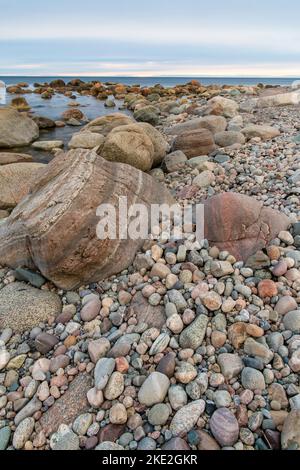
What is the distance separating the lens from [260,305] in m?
2.48

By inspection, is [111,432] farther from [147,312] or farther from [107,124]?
[107,124]

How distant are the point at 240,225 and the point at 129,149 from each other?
2.94 m

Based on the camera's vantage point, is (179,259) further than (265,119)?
No

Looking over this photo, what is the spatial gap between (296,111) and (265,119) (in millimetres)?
1511

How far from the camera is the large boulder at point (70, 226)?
277cm

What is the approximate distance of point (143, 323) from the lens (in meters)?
2.47

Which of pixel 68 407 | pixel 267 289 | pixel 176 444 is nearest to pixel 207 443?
pixel 176 444

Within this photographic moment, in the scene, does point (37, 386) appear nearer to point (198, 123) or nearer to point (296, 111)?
point (198, 123)

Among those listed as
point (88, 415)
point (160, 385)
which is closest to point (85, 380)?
point (88, 415)

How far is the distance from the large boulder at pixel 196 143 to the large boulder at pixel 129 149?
116 cm

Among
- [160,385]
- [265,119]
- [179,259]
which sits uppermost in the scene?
[265,119]

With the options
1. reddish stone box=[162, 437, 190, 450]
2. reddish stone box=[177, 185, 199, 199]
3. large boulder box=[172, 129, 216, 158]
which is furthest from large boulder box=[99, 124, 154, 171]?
reddish stone box=[162, 437, 190, 450]

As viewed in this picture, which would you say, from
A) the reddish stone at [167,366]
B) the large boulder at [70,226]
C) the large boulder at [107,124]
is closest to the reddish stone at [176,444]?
the reddish stone at [167,366]

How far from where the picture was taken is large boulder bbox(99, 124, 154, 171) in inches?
209
